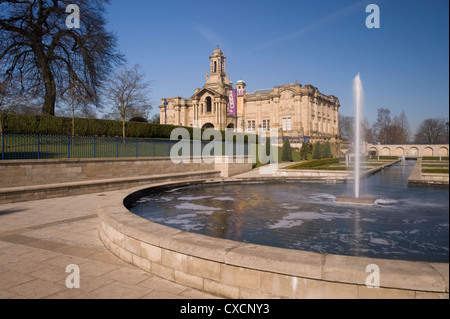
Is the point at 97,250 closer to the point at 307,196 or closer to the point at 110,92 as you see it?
the point at 307,196

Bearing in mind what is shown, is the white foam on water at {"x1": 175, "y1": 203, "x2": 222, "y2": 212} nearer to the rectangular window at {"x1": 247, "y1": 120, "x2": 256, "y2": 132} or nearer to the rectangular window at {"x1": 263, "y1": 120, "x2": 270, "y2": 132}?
the rectangular window at {"x1": 263, "y1": 120, "x2": 270, "y2": 132}

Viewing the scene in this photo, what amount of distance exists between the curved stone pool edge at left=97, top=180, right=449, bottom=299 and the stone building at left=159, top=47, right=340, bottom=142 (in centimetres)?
5150

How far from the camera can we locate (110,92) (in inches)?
1156

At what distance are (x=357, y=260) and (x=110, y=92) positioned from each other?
97.6ft

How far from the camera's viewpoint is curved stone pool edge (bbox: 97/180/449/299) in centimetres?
297

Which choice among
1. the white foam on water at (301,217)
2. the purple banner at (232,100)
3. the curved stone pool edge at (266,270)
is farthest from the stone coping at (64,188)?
the purple banner at (232,100)

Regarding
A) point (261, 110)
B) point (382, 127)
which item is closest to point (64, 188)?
point (261, 110)

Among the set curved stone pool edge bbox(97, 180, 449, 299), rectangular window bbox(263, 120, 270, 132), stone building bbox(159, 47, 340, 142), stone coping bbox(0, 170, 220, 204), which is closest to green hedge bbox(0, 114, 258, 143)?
stone coping bbox(0, 170, 220, 204)

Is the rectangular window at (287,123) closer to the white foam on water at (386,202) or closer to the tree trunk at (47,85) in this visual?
the tree trunk at (47,85)

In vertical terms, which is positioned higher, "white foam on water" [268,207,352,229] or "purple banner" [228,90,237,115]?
"purple banner" [228,90,237,115]

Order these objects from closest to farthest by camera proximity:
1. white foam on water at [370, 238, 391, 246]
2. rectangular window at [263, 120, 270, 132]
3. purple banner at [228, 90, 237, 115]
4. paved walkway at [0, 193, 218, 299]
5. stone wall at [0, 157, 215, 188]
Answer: paved walkway at [0, 193, 218, 299] < white foam on water at [370, 238, 391, 246] < stone wall at [0, 157, 215, 188] < purple banner at [228, 90, 237, 115] < rectangular window at [263, 120, 270, 132]

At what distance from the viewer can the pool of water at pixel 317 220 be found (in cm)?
543

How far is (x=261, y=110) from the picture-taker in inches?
2633
